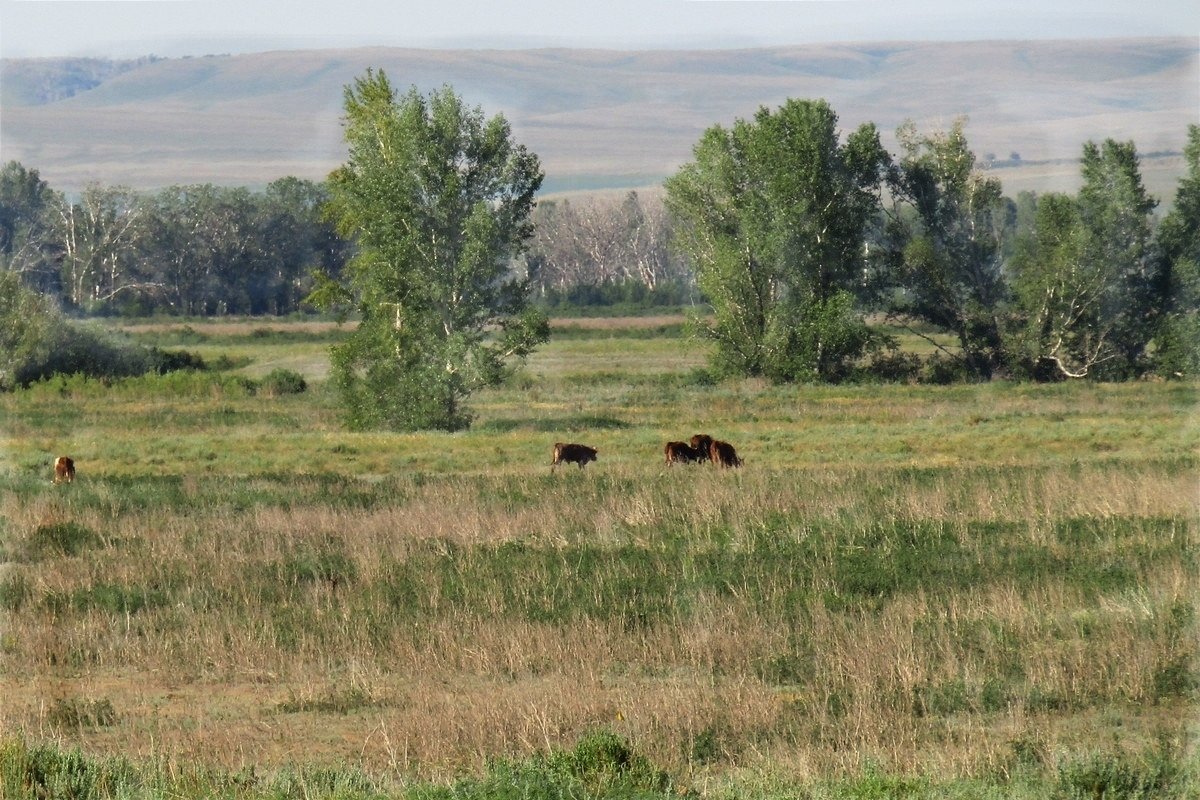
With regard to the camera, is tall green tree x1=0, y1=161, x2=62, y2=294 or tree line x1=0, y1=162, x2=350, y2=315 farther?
tree line x1=0, y1=162, x2=350, y2=315

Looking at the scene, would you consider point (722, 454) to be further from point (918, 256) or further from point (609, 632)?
point (918, 256)

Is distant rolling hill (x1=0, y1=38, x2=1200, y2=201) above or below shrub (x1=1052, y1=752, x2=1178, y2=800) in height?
above

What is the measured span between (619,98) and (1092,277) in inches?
798

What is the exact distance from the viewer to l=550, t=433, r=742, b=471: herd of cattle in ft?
84.2

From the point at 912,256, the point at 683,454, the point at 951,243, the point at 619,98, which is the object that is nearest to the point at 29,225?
the point at 619,98

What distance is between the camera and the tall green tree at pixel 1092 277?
173ft

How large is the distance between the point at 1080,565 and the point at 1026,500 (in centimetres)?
467

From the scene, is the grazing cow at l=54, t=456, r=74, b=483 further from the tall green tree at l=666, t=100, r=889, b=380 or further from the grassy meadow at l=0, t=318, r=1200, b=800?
the tall green tree at l=666, t=100, r=889, b=380

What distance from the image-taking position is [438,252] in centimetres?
3897

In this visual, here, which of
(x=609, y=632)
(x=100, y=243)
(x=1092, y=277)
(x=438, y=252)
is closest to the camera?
(x=609, y=632)

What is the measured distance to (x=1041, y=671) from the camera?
1023cm

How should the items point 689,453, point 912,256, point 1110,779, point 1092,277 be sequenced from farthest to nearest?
point 912,256, point 1092,277, point 689,453, point 1110,779

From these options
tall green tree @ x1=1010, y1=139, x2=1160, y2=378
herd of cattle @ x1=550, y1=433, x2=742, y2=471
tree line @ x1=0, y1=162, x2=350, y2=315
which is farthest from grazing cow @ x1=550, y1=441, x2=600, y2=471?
tree line @ x1=0, y1=162, x2=350, y2=315

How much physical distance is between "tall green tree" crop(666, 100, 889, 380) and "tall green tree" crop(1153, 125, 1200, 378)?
1129 centimetres
